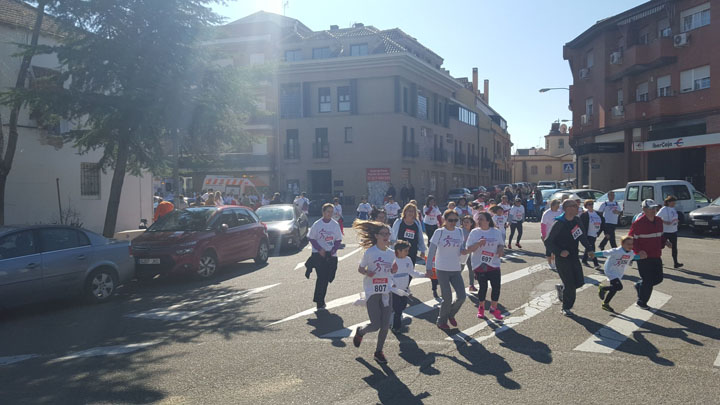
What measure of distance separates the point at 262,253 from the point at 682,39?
2356 centimetres

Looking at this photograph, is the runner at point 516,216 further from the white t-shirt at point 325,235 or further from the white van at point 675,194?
the white t-shirt at point 325,235

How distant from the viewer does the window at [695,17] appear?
25922 millimetres

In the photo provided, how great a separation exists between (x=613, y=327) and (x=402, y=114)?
35.7 m

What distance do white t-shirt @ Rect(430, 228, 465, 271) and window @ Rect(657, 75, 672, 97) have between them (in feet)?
85.3

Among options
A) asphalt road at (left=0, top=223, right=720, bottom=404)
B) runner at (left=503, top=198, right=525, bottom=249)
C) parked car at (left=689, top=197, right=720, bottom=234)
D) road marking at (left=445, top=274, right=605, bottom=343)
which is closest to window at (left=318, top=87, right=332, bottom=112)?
runner at (left=503, top=198, right=525, bottom=249)

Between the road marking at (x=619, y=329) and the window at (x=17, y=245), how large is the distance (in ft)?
25.9

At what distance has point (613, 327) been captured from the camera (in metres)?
7.17

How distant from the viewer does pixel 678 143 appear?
26812mm

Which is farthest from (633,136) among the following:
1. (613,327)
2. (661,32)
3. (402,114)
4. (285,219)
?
(613,327)

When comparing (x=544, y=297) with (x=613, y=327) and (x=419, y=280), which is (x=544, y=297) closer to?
(x=613, y=327)

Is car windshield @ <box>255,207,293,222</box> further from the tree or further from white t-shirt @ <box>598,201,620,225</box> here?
white t-shirt @ <box>598,201,620,225</box>

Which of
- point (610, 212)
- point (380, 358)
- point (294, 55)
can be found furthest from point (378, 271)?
point (294, 55)

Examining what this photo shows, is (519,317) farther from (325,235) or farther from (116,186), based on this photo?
(116,186)

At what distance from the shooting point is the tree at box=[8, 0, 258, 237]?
13766 millimetres
